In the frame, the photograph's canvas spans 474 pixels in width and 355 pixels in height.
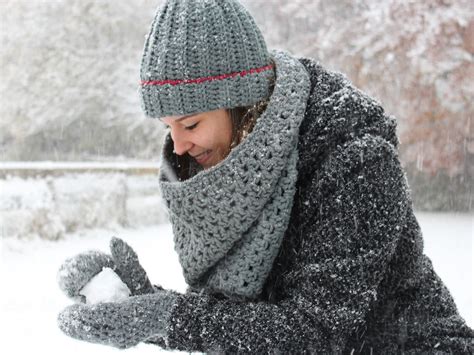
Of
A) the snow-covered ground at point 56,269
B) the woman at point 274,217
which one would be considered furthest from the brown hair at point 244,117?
the snow-covered ground at point 56,269

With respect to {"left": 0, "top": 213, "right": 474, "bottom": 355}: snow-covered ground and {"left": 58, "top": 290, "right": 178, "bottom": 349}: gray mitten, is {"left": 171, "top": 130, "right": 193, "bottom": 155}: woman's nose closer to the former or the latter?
{"left": 58, "top": 290, "right": 178, "bottom": 349}: gray mitten

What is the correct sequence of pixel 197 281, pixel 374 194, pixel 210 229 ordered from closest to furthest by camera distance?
pixel 374 194, pixel 210 229, pixel 197 281

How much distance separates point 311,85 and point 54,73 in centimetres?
895

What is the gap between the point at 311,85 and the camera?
141cm

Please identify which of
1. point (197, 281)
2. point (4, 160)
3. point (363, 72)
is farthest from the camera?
point (4, 160)

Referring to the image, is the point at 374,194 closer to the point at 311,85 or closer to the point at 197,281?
the point at 311,85

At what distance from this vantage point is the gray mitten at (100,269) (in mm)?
1501

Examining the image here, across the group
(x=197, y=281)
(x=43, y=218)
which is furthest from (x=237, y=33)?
(x=43, y=218)

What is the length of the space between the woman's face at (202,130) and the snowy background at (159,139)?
10.2 ft

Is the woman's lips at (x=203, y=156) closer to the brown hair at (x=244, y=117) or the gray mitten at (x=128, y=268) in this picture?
the brown hair at (x=244, y=117)

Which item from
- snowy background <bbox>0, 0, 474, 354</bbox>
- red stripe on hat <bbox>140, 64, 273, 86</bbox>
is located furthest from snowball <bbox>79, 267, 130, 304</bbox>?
snowy background <bbox>0, 0, 474, 354</bbox>

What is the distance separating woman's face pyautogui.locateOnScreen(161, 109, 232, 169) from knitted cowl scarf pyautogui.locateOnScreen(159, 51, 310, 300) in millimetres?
120

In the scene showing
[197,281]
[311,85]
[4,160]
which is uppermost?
[311,85]

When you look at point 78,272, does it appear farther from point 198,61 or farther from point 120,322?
point 198,61
